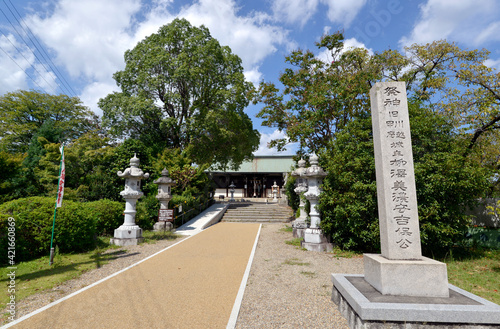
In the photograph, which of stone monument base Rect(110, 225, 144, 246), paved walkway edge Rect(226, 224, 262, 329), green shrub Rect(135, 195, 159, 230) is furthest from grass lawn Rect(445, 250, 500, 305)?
green shrub Rect(135, 195, 159, 230)

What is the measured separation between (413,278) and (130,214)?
30.3ft

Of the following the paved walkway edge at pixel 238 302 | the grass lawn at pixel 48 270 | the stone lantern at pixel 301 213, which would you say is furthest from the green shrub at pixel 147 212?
the stone lantern at pixel 301 213

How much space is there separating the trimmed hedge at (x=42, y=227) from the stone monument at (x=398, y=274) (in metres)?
7.60

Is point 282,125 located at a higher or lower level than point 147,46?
lower

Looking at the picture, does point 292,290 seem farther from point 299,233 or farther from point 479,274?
point 299,233

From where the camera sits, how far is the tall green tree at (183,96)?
17203 mm

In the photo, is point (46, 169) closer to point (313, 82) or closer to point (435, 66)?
point (313, 82)

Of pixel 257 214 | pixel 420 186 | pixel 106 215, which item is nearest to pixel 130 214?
pixel 106 215

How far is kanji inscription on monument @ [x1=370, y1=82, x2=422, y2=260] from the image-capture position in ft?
13.1

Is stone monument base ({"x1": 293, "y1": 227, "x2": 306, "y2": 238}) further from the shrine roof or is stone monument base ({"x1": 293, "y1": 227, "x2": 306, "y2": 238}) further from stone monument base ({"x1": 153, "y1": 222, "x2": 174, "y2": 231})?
the shrine roof

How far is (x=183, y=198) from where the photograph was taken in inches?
534

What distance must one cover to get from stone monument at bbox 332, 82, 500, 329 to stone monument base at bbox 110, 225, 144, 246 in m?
7.59

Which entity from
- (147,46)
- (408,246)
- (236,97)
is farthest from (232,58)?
(408,246)

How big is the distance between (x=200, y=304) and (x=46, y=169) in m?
14.9
